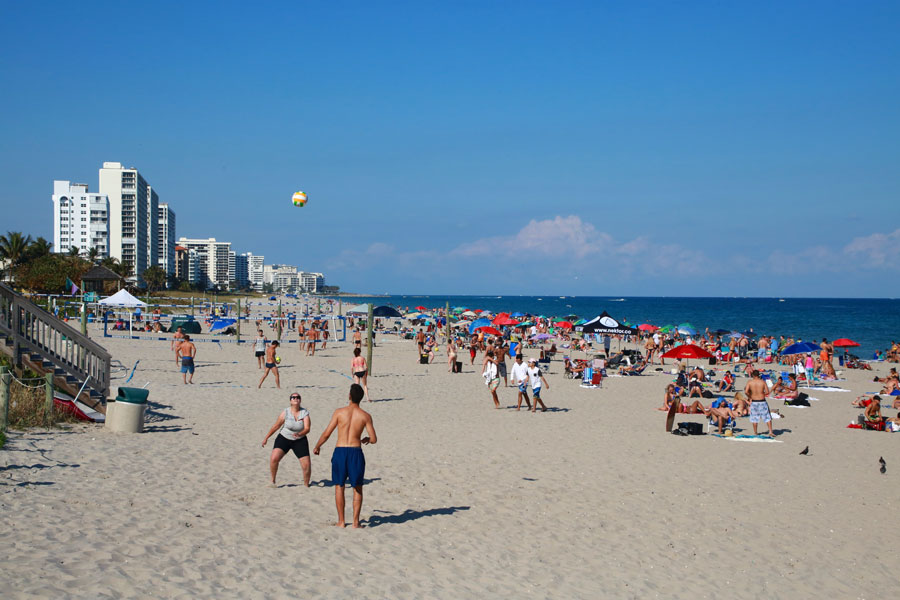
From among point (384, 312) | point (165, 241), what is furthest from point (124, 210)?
point (384, 312)

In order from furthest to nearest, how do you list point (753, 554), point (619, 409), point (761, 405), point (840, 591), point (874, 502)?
point (619, 409) → point (761, 405) → point (874, 502) → point (753, 554) → point (840, 591)

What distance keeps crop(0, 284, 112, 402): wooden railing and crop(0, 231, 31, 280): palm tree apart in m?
66.7

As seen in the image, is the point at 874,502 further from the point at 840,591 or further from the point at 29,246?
the point at 29,246

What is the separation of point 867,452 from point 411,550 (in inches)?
362

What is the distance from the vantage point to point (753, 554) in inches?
271

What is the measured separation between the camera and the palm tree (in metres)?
69.4

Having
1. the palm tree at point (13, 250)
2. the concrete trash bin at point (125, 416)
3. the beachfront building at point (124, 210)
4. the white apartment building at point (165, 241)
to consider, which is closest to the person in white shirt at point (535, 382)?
A: the concrete trash bin at point (125, 416)

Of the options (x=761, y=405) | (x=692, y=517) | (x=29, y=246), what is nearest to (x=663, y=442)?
(x=761, y=405)

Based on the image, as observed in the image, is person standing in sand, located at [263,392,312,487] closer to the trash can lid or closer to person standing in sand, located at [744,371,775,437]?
the trash can lid

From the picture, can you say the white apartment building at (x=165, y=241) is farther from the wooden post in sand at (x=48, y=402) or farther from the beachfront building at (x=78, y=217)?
the wooden post in sand at (x=48, y=402)

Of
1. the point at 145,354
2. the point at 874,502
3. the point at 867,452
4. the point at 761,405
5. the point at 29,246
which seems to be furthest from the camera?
the point at 29,246

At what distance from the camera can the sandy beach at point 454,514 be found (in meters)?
5.55

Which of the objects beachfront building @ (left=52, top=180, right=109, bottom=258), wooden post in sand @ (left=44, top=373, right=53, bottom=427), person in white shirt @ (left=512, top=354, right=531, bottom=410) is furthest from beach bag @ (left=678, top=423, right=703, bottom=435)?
beachfront building @ (left=52, top=180, right=109, bottom=258)

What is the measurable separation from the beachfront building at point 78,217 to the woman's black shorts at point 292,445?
121306 mm
